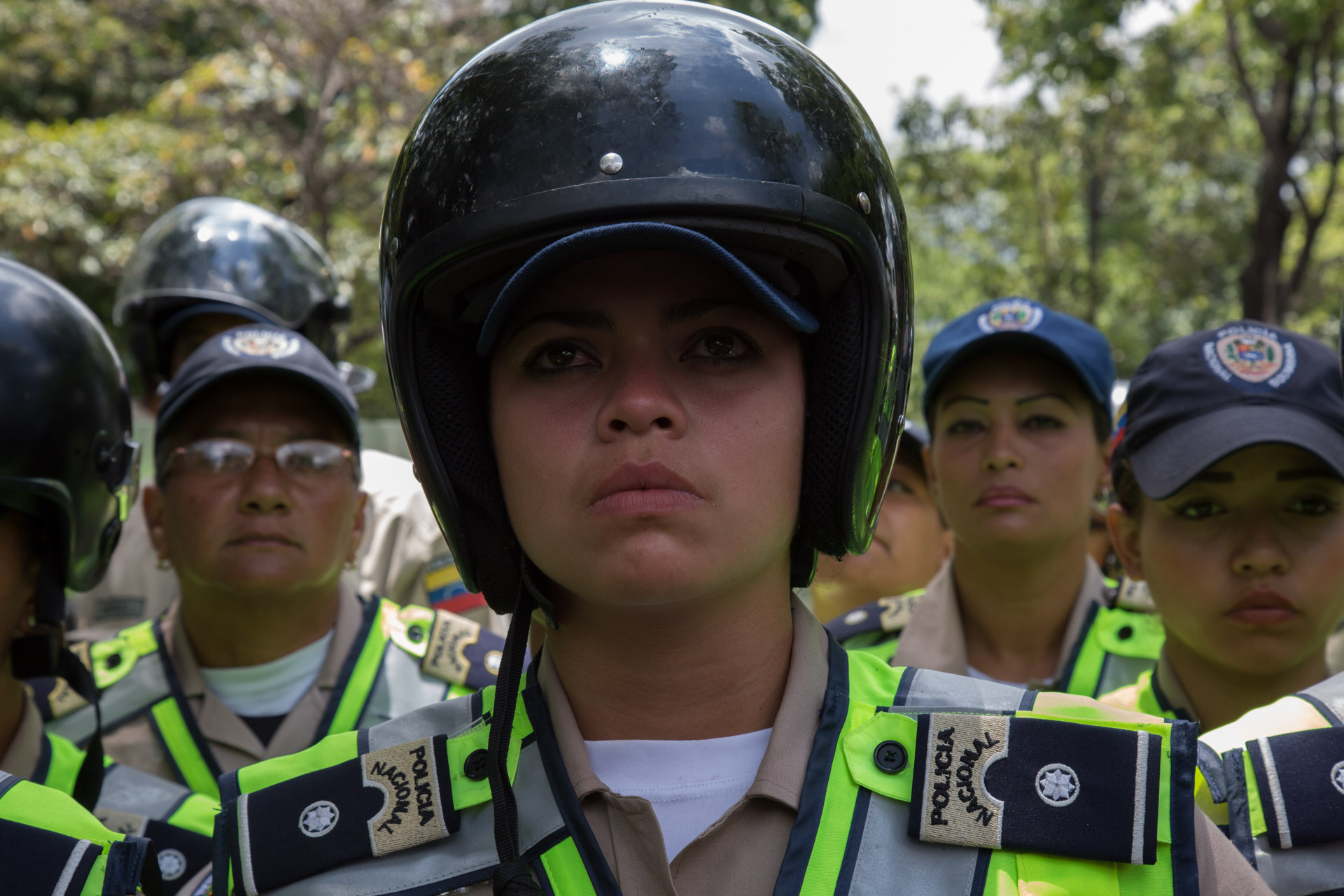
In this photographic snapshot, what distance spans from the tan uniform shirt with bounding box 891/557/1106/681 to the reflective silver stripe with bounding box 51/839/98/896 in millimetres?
2272

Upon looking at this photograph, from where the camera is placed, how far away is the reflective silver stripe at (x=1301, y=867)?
6.11ft

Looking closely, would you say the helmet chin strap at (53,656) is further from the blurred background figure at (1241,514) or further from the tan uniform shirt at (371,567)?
the blurred background figure at (1241,514)

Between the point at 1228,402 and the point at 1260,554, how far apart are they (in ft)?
1.10

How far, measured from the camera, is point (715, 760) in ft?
5.71

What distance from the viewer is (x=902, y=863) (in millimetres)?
1607

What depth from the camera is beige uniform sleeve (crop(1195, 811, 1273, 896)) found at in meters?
1.55

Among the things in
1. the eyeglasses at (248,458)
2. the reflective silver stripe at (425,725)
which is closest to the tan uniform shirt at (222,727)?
the eyeglasses at (248,458)

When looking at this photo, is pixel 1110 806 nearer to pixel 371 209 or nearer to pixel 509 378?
pixel 509 378

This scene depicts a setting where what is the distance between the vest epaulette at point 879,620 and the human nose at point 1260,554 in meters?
1.25

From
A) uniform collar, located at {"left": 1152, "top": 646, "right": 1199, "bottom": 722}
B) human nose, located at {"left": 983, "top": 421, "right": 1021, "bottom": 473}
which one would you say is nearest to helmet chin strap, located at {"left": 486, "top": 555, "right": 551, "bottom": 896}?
uniform collar, located at {"left": 1152, "top": 646, "right": 1199, "bottom": 722}

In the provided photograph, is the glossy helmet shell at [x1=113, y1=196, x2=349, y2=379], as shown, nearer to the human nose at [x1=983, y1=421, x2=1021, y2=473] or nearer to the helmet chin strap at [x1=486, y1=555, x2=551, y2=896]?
the human nose at [x1=983, y1=421, x2=1021, y2=473]

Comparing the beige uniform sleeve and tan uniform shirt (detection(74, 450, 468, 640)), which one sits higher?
tan uniform shirt (detection(74, 450, 468, 640))

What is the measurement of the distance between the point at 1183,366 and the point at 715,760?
166 centimetres

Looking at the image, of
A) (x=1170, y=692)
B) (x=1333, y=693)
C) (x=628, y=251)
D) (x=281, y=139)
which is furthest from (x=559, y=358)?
(x=281, y=139)
